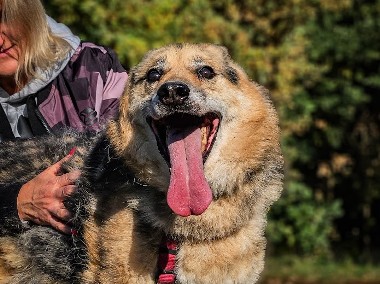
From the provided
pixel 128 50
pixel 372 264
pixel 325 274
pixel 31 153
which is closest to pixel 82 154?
pixel 31 153

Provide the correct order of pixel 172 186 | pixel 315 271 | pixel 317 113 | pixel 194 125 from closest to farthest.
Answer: pixel 172 186, pixel 194 125, pixel 315 271, pixel 317 113

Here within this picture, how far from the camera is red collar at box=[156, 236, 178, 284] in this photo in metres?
4.27

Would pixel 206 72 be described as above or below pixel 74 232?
above

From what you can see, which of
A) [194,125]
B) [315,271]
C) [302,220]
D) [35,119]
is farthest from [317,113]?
[194,125]

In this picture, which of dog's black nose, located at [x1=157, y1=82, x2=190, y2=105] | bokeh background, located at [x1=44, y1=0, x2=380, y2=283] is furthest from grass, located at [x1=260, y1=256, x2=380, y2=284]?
dog's black nose, located at [x1=157, y1=82, x2=190, y2=105]

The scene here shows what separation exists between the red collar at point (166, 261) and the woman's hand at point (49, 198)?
0.51m

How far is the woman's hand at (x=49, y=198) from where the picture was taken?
4562 mm

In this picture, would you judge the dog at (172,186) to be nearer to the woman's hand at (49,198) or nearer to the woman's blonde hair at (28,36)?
the woman's hand at (49,198)

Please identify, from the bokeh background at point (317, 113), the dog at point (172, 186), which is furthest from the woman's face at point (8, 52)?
the bokeh background at point (317, 113)

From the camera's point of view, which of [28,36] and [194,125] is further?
[28,36]

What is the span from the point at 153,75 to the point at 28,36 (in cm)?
89

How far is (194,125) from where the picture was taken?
4.43 meters

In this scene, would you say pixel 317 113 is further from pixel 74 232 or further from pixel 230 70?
pixel 74 232

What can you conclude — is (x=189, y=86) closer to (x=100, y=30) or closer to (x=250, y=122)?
(x=250, y=122)
